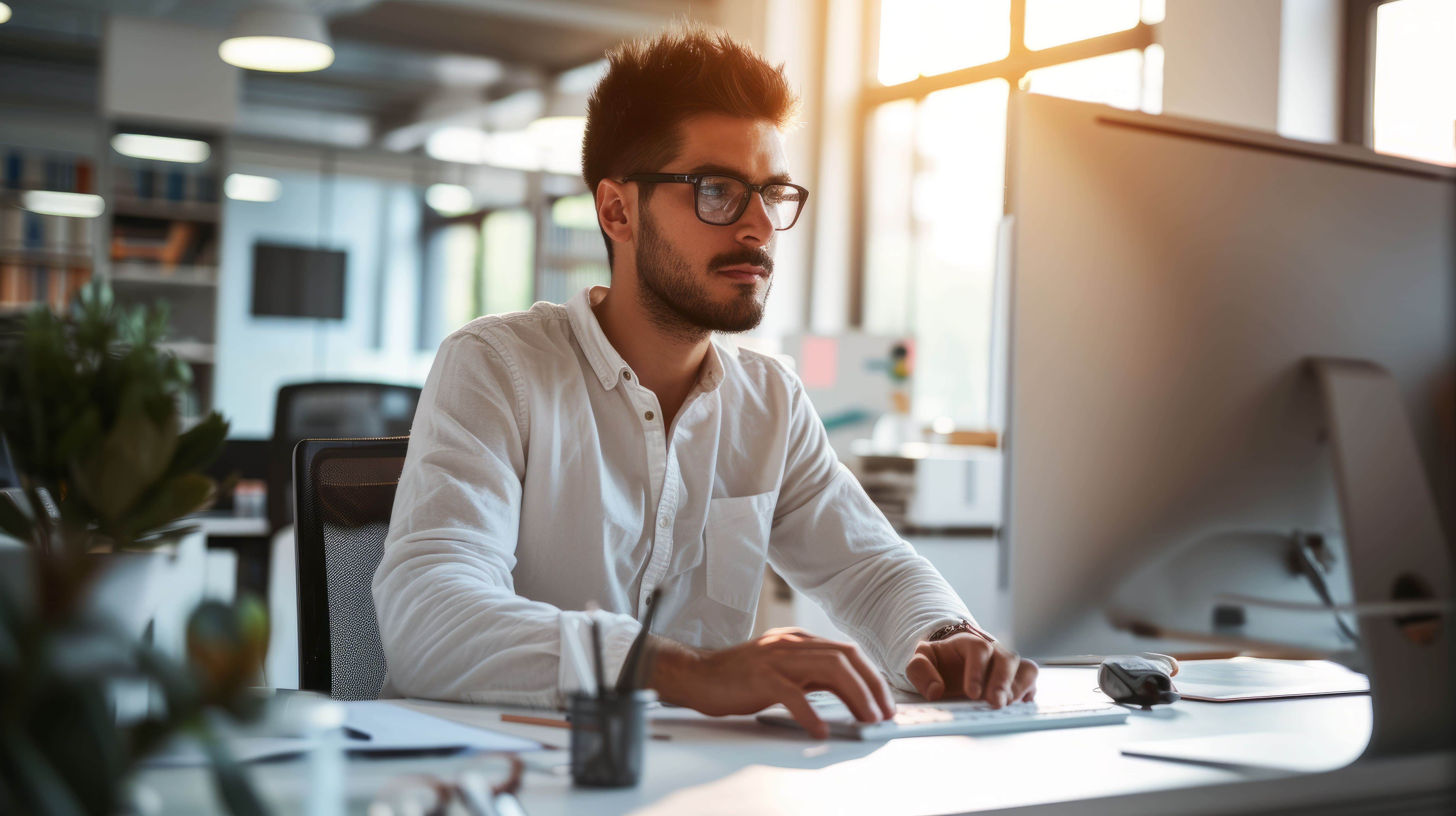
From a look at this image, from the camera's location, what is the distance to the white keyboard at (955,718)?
1.06 m

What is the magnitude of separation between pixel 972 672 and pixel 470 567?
1.73 ft

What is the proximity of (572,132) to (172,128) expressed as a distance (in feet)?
7.22

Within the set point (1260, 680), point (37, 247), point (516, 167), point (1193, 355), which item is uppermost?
point (516, 167)

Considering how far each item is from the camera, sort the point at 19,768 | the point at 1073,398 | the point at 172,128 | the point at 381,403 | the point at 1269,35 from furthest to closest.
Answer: the point at 172,128 < the point at 1269,35 < the point at 381,403 < the point at 1073,398 < the point at 19,768

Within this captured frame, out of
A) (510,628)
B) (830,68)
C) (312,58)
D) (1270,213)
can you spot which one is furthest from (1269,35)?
(312,58)

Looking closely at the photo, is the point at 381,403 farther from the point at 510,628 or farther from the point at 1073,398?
the point at 1073,398

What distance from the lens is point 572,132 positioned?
22.3 feet

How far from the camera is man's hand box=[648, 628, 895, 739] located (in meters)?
1.04

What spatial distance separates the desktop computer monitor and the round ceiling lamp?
15.9ft

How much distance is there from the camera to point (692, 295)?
1.63m

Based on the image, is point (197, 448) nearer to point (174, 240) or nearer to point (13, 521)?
point (13, 521)

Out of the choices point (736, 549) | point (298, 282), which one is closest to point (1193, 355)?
point (736, 549)

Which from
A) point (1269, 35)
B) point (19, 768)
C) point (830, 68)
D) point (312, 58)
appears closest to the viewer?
point (19, 768)

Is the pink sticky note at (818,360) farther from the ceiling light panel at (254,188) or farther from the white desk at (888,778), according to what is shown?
the ceiling light panel at (254,188)
